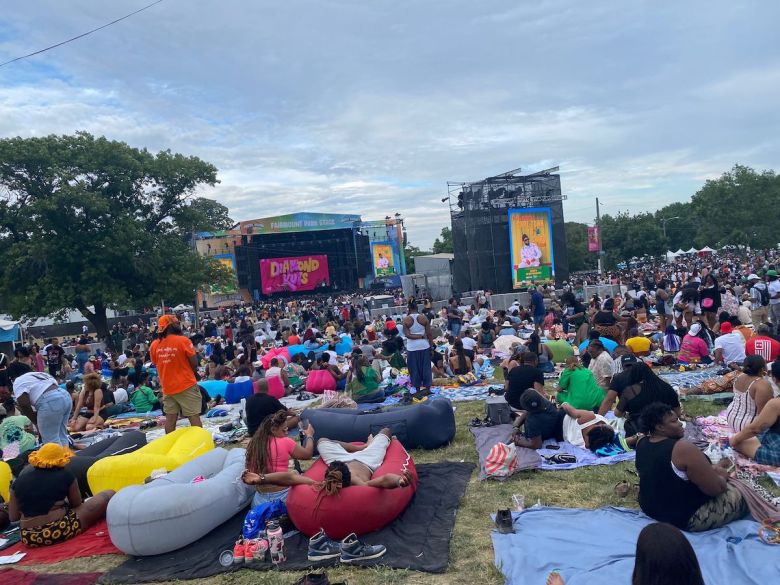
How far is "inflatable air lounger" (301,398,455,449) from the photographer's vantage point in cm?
654

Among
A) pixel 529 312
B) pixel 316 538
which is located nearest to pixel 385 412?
pixel 316 538

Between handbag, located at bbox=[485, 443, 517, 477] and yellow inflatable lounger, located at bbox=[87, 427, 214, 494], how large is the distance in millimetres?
3055

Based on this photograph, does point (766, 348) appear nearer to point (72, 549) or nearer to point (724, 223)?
point (72, 549)

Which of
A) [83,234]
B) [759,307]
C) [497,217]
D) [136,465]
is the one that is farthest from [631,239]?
[136,465]

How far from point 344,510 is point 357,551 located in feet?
0.96

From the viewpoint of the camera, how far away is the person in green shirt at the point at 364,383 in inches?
384

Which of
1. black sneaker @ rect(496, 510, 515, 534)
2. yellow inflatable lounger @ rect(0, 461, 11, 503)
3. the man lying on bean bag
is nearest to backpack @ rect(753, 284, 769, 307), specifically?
black sneaker @ rect(496, 510, 515, 534)

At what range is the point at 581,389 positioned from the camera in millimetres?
6816

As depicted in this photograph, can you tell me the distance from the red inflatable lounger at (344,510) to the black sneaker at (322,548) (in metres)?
0.09

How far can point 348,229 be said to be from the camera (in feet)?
179

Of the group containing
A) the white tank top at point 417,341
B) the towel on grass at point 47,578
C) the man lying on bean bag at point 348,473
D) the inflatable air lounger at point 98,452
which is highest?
the white tank top at point 417,341

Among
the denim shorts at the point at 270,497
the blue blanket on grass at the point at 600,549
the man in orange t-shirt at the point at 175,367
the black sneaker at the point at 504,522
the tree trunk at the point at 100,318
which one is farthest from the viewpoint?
the tree trunk at the point at 100,318

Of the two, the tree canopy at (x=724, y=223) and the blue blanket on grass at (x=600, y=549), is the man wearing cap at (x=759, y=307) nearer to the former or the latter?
the blue blanket on grass at (x=600, y=549)

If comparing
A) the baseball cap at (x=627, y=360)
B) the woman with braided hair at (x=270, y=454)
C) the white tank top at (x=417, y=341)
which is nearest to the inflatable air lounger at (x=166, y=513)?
the woman with braided hair at (x=270, y=454)
